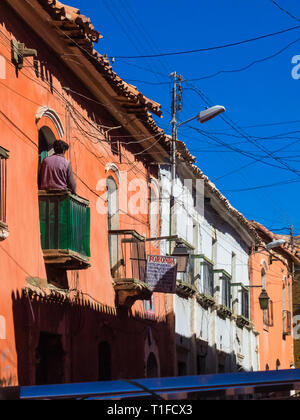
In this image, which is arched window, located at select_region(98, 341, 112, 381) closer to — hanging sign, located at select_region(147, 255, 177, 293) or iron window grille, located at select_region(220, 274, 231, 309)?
hanging sign, located at select_region(147, 255, 177, 293)

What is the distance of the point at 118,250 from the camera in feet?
61.6

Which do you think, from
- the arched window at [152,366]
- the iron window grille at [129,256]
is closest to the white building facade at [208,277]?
the arched window at [152,366]

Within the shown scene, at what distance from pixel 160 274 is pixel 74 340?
12.1 ft

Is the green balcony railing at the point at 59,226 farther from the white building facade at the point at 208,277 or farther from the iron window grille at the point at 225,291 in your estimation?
the iron window grille at the point at 225,291

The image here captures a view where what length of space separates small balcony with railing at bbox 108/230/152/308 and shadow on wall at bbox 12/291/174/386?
0.42m

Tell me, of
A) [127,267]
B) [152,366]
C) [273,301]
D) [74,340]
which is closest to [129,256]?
[127,267]

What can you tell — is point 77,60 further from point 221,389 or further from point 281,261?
point 281,261

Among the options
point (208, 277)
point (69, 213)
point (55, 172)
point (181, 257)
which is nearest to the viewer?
point (69, 213)

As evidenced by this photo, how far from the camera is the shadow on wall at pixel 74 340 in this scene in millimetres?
13898

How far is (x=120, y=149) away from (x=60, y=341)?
5812mm

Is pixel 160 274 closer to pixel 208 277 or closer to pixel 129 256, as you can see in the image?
pixel 129 256

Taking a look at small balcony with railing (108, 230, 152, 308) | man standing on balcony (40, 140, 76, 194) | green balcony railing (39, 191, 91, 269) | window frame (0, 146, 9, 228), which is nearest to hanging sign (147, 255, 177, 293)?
small balcony with railing (108, 230, 152, 308)

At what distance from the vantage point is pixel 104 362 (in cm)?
1806

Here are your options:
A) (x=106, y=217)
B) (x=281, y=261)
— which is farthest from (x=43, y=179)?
(x=281, y=261)
